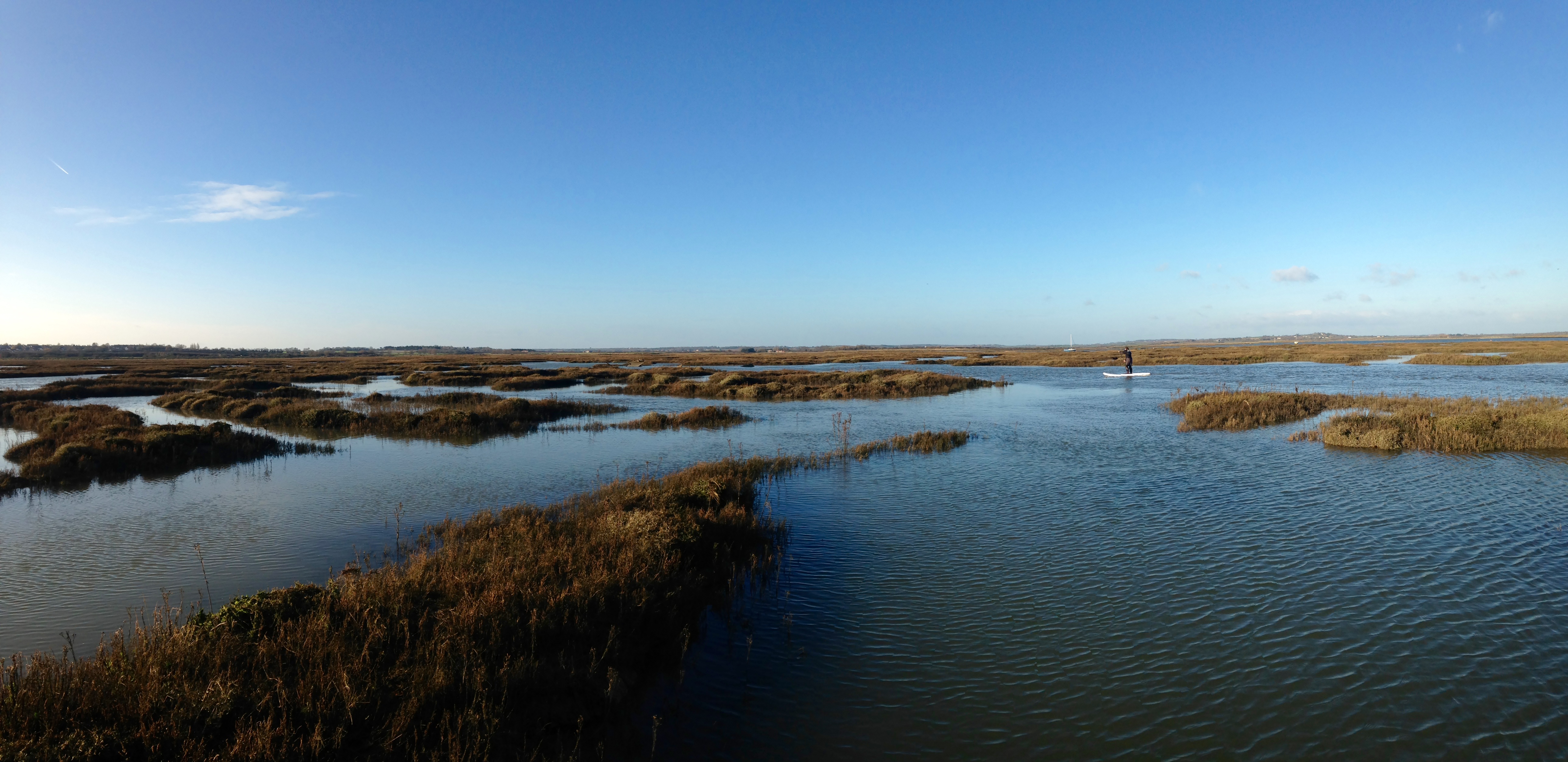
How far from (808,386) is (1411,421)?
3515 cm

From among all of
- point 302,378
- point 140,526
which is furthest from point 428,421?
Answer: point 302,378

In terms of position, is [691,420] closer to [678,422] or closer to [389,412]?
[678,422]

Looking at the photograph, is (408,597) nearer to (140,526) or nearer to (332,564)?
(332,564)

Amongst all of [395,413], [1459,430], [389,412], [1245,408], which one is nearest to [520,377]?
[389,412]

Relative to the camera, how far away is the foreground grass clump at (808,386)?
158ft

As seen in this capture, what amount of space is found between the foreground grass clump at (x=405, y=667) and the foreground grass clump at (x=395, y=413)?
21882mm

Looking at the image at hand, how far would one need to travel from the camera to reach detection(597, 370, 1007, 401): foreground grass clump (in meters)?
48.2

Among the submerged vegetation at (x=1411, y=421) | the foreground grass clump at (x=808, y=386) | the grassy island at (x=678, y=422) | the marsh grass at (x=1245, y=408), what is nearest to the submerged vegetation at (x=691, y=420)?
the grassy island at (x=678, y=422)

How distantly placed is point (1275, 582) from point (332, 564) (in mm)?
17512

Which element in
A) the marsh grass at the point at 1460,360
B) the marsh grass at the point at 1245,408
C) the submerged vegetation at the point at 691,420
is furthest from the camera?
the marsh grass at the point at 1460,360

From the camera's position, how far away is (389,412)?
3516 cm

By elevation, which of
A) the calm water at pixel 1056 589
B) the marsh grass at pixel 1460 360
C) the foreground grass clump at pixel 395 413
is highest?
the marsh grass at pixel 1460 360

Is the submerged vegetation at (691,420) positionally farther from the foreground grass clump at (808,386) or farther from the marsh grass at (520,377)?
the marsh grass at (520,377)

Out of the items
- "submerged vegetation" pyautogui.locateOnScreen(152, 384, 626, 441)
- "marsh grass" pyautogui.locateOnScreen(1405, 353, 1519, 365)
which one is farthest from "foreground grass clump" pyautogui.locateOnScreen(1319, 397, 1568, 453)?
"marsh grass" pyautogui.locateOnScreen(1405, 353, 1519, 365)
